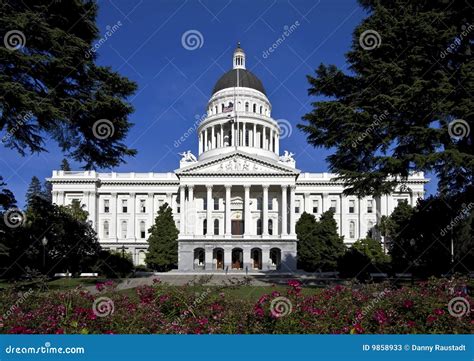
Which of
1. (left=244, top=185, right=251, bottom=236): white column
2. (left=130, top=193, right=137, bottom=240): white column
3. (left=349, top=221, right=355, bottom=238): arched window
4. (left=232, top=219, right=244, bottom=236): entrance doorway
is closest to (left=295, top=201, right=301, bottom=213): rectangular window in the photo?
(left=349, top=221, right=355, bottom=238): arched window

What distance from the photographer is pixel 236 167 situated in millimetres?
61406

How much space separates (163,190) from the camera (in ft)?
247

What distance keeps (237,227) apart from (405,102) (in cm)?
4647

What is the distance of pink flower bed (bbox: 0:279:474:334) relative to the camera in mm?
8570

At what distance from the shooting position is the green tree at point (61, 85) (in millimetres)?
16312

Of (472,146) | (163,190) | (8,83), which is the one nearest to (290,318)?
(8,83)

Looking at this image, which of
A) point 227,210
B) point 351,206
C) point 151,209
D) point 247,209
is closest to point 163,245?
point 227,210

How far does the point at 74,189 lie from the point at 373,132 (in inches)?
2415

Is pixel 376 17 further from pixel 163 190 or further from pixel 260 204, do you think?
pixel 163 190

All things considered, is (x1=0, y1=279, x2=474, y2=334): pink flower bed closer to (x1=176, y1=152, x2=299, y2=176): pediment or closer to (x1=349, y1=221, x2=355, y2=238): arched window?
(x1=176, y1=152, x2=299, y2=176): pediment

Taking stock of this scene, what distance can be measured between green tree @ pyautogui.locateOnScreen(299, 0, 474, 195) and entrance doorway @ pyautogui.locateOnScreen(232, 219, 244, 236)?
41908mm

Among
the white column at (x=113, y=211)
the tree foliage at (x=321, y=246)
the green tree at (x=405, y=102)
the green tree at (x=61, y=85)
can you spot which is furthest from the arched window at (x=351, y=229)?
the green tree at (x=61, y=85)

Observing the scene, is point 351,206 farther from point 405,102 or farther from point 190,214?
point 405,102

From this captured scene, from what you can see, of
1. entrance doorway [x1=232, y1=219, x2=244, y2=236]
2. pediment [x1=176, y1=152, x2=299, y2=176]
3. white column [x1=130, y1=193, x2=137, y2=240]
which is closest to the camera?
pediment [x1=176, y1=152, x2=299, y2=176]
